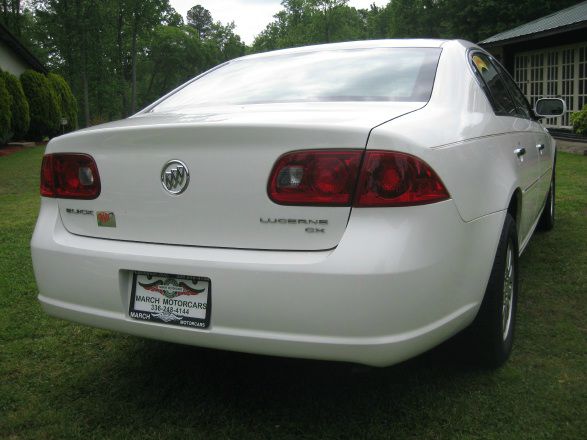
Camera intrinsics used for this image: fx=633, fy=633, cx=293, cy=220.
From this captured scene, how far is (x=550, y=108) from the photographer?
5.13 m

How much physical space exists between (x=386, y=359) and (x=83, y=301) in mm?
1217

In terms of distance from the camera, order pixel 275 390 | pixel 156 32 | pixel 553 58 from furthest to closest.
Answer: pixel 156 32
pixel 553 58
pixel 275 390

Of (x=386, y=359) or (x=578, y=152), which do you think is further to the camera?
(x=578, y=152)

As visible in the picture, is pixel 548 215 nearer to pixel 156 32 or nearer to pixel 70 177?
pixel 70 177

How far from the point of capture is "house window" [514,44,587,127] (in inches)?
631

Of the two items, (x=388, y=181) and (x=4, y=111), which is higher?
(x=4, y=111)

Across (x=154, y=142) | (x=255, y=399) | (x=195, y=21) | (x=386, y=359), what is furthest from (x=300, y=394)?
(x=195, y=21)

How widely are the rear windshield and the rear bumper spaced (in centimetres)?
73

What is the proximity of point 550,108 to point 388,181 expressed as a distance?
357cm

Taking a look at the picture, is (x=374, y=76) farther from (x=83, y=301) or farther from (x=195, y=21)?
(x=195, y=21)

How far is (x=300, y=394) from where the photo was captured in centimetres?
271

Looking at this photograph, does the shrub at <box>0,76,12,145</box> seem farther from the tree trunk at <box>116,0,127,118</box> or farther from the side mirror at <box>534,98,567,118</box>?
the tree trunk at <box>116,0,127,118</box>

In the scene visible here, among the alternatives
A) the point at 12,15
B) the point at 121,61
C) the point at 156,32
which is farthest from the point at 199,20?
the point at 12,15

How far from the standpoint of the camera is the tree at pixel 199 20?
94562 mm
